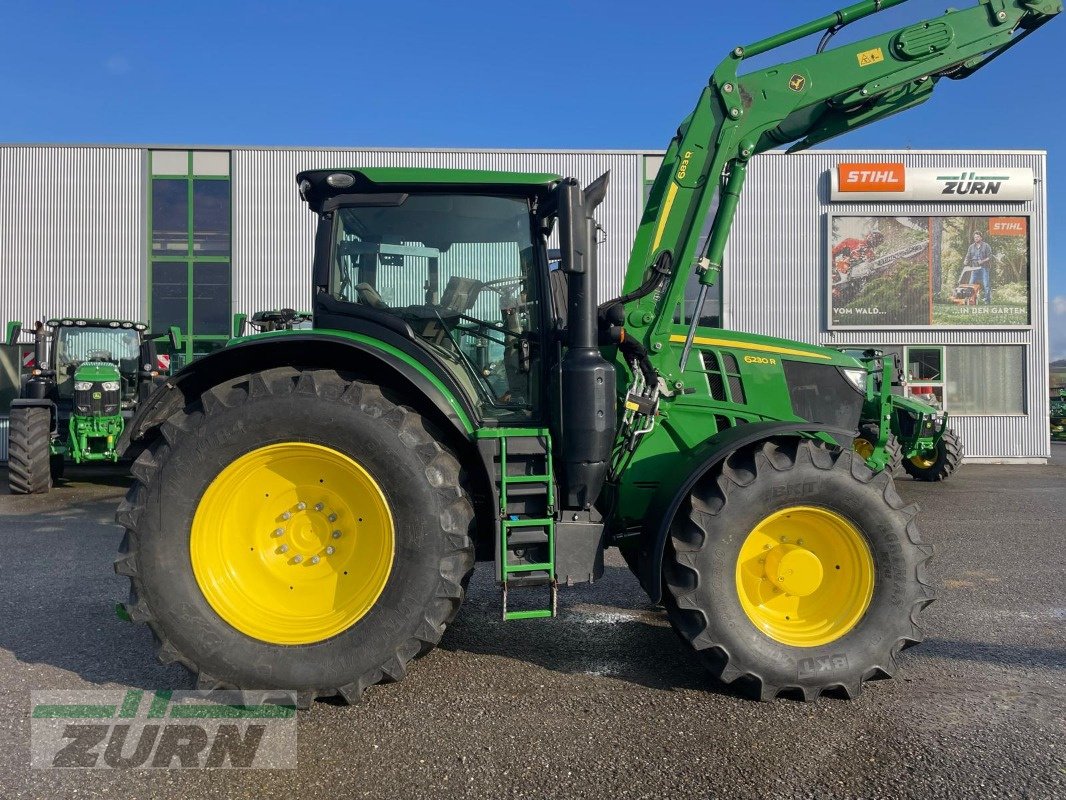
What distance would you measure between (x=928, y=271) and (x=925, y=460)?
547cm

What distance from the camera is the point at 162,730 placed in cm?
292

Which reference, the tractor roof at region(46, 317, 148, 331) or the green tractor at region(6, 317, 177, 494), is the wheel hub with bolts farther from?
the tractor roof at region(46, 317, 148, 331)

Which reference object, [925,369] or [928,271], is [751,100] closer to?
[928,271]

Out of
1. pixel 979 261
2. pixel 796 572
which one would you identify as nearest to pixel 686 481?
pixel 796 572

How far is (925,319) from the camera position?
15.0m

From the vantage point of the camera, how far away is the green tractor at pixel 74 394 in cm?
998

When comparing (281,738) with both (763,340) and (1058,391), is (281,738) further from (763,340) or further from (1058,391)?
(1058,391)

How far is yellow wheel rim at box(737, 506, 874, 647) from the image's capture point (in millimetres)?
3295

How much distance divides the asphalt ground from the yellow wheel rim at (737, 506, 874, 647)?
1.12 ft

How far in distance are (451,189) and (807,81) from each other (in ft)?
6.54

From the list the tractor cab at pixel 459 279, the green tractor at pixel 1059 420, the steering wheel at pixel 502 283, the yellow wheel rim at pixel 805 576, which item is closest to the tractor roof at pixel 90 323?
the tractor cab at pixel 459 279

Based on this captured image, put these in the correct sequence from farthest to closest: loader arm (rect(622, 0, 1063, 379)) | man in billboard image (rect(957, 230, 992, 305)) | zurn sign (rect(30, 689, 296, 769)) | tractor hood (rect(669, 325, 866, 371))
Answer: man in billboard image (rect(957, 230, 992, 305)) → tractor hood (rect(669, 325, 866, 371)) → loader arm (rect(622, 0, 1063, 379)) → zurn sign (rect(30, 689, 296, 769))

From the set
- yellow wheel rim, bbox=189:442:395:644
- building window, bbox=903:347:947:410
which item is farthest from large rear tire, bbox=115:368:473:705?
building window, bbox=903:347:947:410

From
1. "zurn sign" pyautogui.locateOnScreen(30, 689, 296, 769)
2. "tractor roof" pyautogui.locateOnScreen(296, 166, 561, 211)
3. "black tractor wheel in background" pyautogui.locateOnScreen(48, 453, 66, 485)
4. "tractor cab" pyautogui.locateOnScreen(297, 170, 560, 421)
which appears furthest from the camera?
"black tractor wheel in background" pyautogui.locateOnScreen(48, 453, 66, 485)
